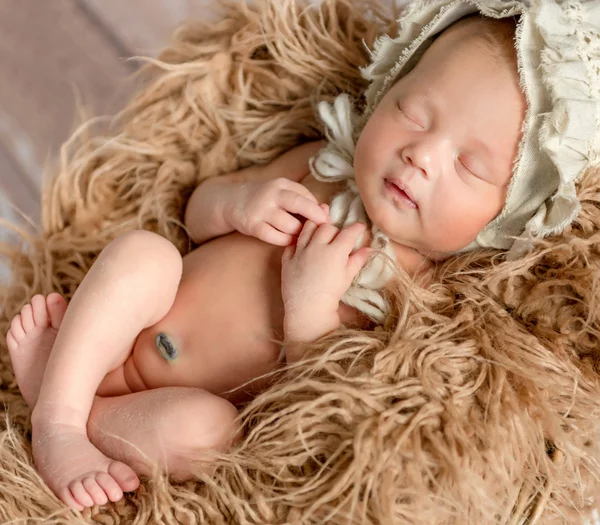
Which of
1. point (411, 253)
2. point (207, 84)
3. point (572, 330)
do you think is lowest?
point (572, 330)

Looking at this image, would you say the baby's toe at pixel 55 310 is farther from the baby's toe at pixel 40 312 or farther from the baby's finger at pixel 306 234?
the baby's finger at pixel 306 234

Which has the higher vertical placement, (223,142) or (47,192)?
(47,192)

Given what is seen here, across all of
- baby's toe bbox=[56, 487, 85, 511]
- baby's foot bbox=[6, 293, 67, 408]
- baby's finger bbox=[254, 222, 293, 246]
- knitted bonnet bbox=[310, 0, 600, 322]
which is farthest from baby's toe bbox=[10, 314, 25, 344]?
knitted bonnet bbox=[310, 0, 600, 322]

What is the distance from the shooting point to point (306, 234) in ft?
3.56

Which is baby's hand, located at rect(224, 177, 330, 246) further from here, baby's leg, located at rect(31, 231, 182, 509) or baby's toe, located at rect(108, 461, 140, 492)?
baby's toe, located at rect(108, 461, 140, 492)

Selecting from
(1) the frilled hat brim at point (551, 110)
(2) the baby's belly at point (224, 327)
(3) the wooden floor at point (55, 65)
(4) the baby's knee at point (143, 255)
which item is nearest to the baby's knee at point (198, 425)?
(2) the baby's belly at point (224, 327)

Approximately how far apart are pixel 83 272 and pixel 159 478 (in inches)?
19.5

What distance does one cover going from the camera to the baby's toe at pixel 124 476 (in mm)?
940

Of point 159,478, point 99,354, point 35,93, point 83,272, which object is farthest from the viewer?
point 35,93

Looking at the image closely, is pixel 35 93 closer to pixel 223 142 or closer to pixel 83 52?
pixel 83 52

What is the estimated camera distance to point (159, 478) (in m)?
0.93

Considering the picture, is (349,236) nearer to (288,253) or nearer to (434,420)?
(288,253)

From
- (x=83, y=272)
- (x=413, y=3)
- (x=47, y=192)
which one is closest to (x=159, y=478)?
(x=83, y=272)

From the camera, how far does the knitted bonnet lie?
97 cm
